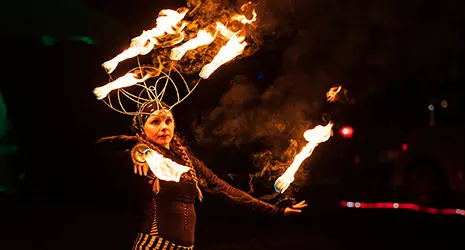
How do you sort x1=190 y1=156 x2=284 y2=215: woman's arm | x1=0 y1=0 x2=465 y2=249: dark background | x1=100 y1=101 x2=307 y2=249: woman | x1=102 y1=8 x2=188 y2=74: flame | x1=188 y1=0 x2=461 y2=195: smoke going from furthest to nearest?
x1=0 y1=0 x2=465 y2=249: dark background
x1=188 y1=0 x2=461 y2=195: smoke
x1=190 y1=156 x2=284 y2=215: woman's arm
x1=102 y1=8 x2=188 y2=74: flame
x1=100 y1=101 x2=307 y2=249: woman

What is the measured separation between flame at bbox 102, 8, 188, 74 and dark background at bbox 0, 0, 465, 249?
0.53m

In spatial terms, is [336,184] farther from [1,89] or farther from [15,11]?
[15,11]

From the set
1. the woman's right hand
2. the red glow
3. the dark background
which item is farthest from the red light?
the woman's right hand

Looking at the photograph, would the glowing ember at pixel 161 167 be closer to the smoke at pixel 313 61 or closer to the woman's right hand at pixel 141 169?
the woman's right hand at pixel 141 169

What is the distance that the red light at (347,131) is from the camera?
13.1 meters

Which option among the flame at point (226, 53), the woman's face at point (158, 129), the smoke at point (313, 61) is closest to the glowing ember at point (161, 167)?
the woman's face at point (158, 129)

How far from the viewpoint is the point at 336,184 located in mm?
15516

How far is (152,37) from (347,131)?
9.36m

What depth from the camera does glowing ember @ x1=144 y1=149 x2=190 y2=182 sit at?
3760 millimetres

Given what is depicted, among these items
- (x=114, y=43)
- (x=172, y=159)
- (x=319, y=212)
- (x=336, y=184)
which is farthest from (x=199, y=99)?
(x=336, y=184)

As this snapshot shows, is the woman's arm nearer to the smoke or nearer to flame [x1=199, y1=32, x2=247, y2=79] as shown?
the smoke

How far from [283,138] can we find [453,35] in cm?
423

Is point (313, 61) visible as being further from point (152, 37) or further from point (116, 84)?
point (116, 84)

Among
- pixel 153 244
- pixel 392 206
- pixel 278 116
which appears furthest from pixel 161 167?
pixel 392 206
